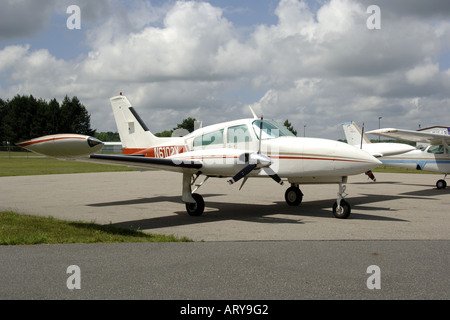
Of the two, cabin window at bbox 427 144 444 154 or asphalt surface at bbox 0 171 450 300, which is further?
cabin window at bbox 427 144 444 154

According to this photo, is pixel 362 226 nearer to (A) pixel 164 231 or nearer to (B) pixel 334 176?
(B) pixel 334 176

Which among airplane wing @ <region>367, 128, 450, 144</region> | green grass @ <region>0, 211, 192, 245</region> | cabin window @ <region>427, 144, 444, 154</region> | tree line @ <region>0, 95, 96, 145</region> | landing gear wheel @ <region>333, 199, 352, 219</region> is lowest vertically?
green grass @ <region>0, 211, 192, 245</region>

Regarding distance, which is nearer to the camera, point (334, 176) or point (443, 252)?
point (443, 252)

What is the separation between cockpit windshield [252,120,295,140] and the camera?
1073 centimetres

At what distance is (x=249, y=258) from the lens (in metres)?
6.12

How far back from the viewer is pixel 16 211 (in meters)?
11.3

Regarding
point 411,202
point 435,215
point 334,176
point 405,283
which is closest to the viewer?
point 405,283

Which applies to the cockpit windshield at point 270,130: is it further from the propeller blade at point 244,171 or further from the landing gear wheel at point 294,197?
the landing gear wheel at point 294,197

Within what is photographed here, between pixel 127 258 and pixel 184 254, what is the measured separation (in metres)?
0.86

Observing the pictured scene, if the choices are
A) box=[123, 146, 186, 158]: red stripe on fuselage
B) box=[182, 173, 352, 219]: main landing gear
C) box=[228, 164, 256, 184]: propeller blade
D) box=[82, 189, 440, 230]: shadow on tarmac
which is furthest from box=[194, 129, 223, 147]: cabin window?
box=[82, 189, 440, 230]: shadow on tarmac
